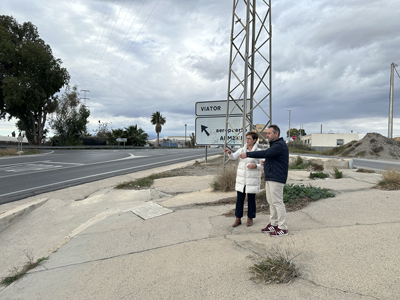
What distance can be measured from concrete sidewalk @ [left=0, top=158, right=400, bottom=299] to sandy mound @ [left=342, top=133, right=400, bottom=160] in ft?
80.4

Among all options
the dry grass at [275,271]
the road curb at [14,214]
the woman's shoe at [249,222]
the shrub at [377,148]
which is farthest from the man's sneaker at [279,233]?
the shrub at [377,148]

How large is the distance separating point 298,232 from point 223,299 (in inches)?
75.2

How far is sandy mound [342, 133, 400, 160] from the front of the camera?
26.4 metres

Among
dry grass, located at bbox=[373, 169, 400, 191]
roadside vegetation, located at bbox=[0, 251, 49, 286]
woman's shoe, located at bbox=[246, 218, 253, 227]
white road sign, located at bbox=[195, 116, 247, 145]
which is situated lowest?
roadside vegetation, located at bbox=[0, 251, 49, 286]

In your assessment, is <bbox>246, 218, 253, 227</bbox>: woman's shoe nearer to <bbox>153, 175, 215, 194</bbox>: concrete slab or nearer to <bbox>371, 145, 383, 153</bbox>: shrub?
<bbox>153, 175, 215, 194</bbox>: concrete slab

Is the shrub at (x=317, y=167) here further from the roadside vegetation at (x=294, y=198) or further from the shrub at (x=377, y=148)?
the shrub at (x=377, y=148)

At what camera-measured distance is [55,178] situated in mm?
11594

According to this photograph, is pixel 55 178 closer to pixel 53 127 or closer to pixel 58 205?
pixel 58 205

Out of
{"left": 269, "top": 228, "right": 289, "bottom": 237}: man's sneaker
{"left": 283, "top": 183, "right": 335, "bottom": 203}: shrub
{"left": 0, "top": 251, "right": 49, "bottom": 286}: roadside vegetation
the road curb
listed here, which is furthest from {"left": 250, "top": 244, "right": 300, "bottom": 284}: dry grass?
the road curb

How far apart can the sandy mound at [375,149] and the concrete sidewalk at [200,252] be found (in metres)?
24.5

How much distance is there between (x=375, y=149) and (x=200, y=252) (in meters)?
29.4

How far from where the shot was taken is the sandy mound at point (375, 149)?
26.4 meters

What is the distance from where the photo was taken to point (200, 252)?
3.64m

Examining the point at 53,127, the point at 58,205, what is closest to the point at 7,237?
the point at 58,205
